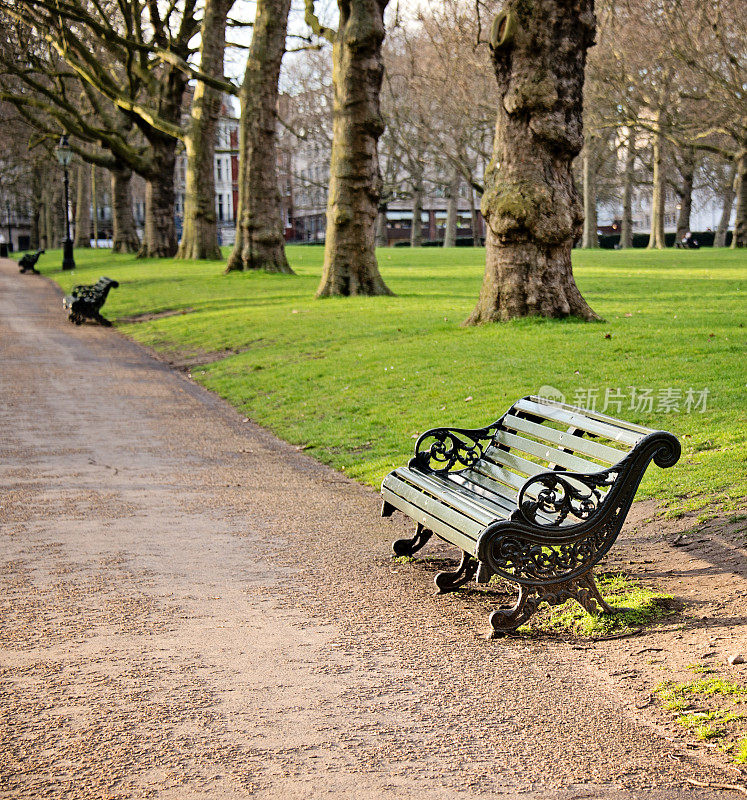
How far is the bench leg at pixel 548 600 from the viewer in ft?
14.9

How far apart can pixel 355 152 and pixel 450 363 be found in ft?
30.6

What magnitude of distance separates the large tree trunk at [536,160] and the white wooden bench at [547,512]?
795cm

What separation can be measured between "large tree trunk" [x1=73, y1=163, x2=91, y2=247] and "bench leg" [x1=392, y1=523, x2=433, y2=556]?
4751 centimetres

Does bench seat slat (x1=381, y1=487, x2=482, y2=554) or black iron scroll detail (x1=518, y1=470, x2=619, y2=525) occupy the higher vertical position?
black iron scroll detail (x1=518, y1=470, x2=619, y2=525)

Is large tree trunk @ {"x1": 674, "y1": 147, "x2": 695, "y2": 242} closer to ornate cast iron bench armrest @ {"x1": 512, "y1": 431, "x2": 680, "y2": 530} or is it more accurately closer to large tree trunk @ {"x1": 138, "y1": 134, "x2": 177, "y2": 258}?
large tree trunk @ {"x1": 138, "y1": 134, "x2": 177, "y2": 258}

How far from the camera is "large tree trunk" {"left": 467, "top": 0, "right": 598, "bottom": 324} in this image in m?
12.8

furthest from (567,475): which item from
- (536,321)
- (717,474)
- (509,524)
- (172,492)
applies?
(536,321)

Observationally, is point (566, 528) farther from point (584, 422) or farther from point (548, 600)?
point (584, 422)

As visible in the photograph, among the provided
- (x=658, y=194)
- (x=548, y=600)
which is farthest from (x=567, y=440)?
(x=658, y=194)

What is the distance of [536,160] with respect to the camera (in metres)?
13.2

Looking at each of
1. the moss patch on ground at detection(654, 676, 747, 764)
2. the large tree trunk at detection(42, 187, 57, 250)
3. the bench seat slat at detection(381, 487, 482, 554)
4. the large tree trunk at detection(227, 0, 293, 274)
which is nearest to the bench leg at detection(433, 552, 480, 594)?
the bench seat slat at detection(381, 487, 482, 554)

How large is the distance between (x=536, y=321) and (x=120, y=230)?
115 feet

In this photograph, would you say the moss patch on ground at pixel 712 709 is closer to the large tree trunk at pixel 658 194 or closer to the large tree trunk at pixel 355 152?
the large tree trunk at pixel 355 152

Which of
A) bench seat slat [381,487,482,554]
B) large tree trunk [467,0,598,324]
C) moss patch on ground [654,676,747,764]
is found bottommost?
moss patch on ground [654,676,747,764]
